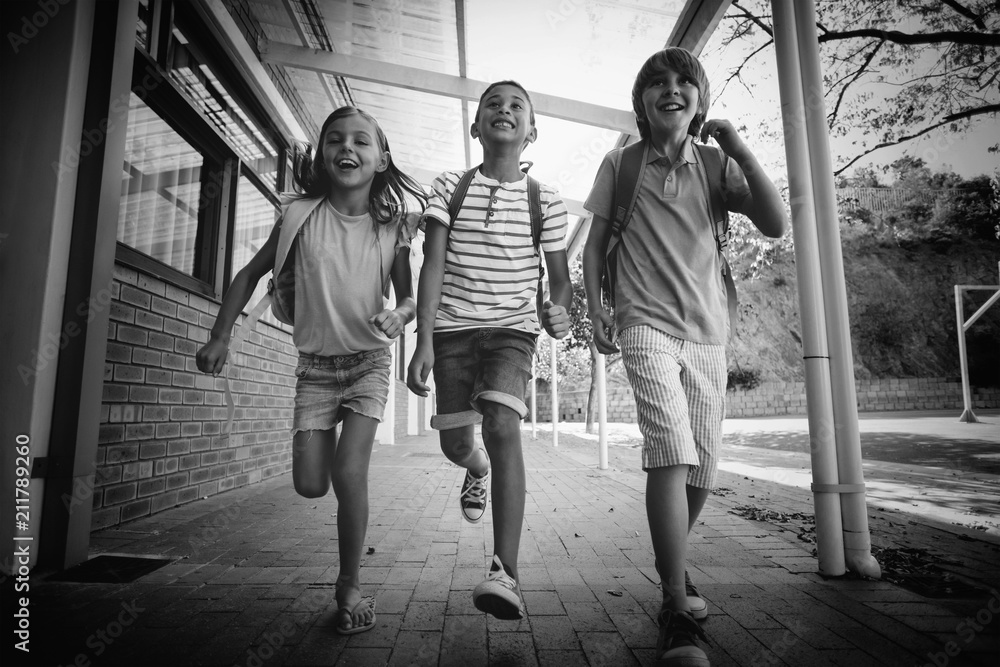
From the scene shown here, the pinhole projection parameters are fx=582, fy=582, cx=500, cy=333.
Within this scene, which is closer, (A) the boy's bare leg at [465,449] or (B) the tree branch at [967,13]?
(A) the boy's bare leg at [465,449]

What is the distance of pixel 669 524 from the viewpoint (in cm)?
170

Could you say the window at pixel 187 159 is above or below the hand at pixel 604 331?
above

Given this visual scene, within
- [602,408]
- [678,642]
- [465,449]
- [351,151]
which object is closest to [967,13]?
[602,408]

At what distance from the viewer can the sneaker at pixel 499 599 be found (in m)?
1.68

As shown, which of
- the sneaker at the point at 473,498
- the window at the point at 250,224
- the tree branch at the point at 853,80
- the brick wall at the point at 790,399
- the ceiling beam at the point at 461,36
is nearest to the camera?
the sneaker at the point at 473,498

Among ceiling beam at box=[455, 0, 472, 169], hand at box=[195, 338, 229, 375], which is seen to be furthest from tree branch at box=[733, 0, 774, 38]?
hand at box=[195, 338, 229, 375]

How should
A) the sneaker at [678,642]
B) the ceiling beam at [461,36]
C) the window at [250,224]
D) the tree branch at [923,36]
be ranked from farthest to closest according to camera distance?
the tree branch at [923,36]
the window at [250,224]
the ceiling beam at [461,36]
the sneaker at [678,642]

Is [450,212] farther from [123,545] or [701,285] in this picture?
[123,545]

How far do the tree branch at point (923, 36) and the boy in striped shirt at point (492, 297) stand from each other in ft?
19.1

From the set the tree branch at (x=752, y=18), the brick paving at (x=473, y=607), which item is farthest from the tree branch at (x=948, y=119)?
the brick paving at (x=473, y=607)

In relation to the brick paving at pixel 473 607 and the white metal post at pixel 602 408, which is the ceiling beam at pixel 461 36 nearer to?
the white metal post at pixel 602 408

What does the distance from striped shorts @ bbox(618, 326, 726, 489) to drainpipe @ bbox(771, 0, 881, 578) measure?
32.0 inches

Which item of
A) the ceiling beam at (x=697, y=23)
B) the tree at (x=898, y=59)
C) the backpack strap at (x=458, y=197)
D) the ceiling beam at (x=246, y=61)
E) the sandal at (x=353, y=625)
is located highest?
the tree at (x=898, y=59)

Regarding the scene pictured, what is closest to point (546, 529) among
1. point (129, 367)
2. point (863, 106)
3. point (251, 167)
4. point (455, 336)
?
point (455, 336)
